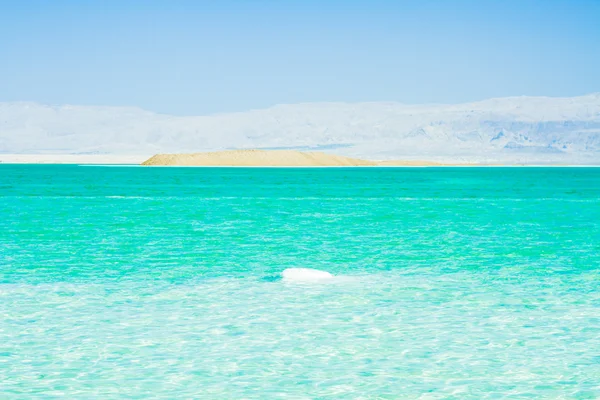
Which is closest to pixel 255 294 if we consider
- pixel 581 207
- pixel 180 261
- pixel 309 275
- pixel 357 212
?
pixel 309 275

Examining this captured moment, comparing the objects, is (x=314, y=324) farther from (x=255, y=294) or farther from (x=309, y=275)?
(x=309, y=275)

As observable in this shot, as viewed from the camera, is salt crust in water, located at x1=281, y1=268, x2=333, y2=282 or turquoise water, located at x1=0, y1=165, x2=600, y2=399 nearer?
turquoise water, located at x1=0, y1=165, x2=600, y2=399

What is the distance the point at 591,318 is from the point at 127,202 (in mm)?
43564

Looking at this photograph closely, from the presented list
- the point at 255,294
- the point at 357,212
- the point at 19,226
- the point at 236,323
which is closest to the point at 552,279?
the point at 255,294

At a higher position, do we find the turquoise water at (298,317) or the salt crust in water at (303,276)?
the salt crust in water at (303,276)

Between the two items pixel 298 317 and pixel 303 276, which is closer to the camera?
pixel 298 317

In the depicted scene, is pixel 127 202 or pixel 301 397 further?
pixel 127 202

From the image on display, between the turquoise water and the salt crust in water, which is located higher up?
the salt crust in water

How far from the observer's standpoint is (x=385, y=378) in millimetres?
11594

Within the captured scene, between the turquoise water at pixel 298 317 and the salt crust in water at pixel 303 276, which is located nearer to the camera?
the turquoise water at pixel 298 317

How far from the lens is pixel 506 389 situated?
1122 cm

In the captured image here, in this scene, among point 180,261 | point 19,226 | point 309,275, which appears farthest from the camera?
point 19,226

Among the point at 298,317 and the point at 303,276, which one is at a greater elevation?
the point at 303,276

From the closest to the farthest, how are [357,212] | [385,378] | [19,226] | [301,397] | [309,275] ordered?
[301,397]
[385,378]
[309,275]
[19,226]
[357,212]
